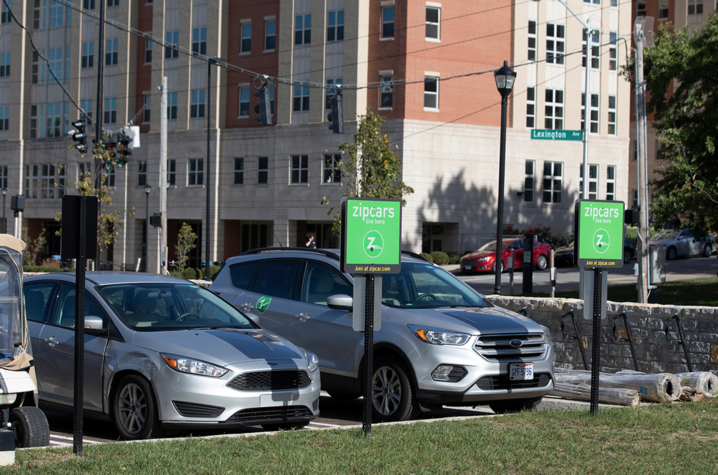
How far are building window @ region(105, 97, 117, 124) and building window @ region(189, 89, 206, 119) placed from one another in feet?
22.3

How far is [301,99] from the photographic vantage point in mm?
46594

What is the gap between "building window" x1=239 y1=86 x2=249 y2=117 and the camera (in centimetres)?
4922

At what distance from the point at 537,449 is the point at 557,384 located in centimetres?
366

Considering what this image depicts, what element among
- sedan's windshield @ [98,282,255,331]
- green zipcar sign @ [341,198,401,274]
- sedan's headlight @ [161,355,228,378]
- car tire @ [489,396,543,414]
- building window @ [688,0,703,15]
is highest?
building window @ [688,0,703,15]

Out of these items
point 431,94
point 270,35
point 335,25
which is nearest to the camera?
point 431,94

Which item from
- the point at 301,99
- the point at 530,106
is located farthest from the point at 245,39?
the point at 530,106

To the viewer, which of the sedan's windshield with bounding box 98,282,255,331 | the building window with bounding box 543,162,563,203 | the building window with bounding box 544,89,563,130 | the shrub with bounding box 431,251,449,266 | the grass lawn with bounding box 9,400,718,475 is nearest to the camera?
the grass lawn with bounding box 9,400,718,475

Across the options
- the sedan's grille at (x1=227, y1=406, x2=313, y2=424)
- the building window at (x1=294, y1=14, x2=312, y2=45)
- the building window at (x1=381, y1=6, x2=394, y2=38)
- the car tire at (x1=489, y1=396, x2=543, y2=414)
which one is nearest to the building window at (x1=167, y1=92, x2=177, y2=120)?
the building window at (x1=294, y1=14, x2=312, y2=45)

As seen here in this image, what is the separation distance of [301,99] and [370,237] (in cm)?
3980

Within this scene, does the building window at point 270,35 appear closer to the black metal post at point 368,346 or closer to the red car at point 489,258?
the red car at point 489,258

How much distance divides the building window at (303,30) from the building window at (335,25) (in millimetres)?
1314

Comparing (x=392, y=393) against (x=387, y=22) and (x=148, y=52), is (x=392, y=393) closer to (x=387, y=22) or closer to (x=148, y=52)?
(x=387, y=22)

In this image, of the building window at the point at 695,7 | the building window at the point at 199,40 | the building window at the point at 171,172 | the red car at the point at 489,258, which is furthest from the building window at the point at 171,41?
the building window at the point at 695,7

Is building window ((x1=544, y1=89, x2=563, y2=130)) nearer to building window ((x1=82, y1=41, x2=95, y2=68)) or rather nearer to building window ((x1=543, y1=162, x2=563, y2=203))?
building window ((x1=543, y1=162, x2=563, y2=203))
